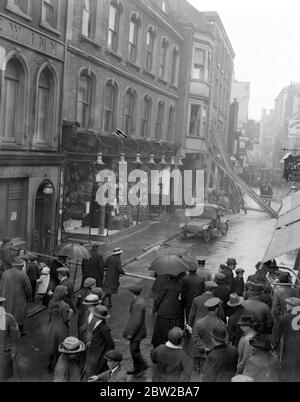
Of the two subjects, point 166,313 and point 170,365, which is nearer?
point 170,365

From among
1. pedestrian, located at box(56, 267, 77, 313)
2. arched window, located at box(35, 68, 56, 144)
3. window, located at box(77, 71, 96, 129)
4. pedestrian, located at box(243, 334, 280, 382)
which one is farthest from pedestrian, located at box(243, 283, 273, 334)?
window, located at box(77, 71, 96, 129)

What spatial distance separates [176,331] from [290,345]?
198 cm

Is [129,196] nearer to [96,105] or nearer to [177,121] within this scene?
[96,105]

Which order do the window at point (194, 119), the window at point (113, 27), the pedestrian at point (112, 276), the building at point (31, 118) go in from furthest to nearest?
the window at point (194, 119), the window at point (113, 27), the building at point (31, 118), the pedestrian at point (112, 276)

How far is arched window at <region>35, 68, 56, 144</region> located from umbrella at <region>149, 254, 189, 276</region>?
8.27 metres

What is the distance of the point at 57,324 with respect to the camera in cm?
766

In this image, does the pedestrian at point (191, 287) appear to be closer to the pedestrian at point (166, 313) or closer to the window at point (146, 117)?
the pedestrian at point (166, 313)

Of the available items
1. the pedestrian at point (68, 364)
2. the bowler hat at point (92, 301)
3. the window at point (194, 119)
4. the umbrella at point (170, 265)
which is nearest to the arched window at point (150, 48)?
the window at point (194, 119)

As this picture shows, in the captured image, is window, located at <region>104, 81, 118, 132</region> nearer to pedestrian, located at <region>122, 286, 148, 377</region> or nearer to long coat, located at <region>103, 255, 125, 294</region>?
long coat, located at <region>103, 255, 125, 294</region>

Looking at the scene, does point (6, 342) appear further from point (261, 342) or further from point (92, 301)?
point (261, 342)

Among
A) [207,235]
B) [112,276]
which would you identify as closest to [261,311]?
[112,276]

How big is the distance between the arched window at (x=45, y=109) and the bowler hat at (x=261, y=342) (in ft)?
38.1

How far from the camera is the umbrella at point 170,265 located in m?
9.16

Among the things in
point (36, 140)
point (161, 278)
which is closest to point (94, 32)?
point (36, 140)
